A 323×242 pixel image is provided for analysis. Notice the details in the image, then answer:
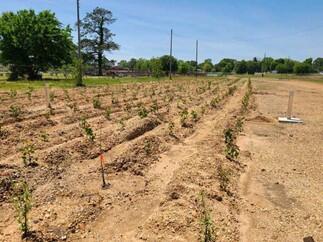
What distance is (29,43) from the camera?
42.8 metres

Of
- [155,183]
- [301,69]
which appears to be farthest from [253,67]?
[155,183]

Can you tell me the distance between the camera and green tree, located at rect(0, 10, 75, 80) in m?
42.7

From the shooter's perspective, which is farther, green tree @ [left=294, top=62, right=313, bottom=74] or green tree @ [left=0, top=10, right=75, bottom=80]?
green tree @ [left=294, top=62, right=313, bottom=74]

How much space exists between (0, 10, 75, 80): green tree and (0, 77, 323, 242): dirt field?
32751 mm

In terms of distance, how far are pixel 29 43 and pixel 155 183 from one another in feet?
129

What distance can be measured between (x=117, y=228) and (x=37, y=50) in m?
40.9

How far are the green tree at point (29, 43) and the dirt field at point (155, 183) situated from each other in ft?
107

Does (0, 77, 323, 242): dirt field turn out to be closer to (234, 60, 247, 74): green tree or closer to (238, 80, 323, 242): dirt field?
(238, 80, 323, 242): dirt field

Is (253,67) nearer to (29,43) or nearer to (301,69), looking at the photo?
(301,69)

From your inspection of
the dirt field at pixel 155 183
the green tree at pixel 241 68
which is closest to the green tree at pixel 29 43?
the dirt field at pixel 155 183

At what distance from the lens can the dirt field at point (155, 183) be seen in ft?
17.0

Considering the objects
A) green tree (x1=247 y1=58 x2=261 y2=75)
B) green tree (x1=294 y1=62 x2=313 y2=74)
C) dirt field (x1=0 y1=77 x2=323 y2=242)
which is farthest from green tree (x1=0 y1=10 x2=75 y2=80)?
green tree (x1=247 y1=58 x2=261 y2=75)

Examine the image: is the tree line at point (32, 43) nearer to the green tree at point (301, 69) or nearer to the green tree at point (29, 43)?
the green tree at point (29, 43)

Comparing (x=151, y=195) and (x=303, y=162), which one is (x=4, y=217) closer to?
(x=151, y=195)
